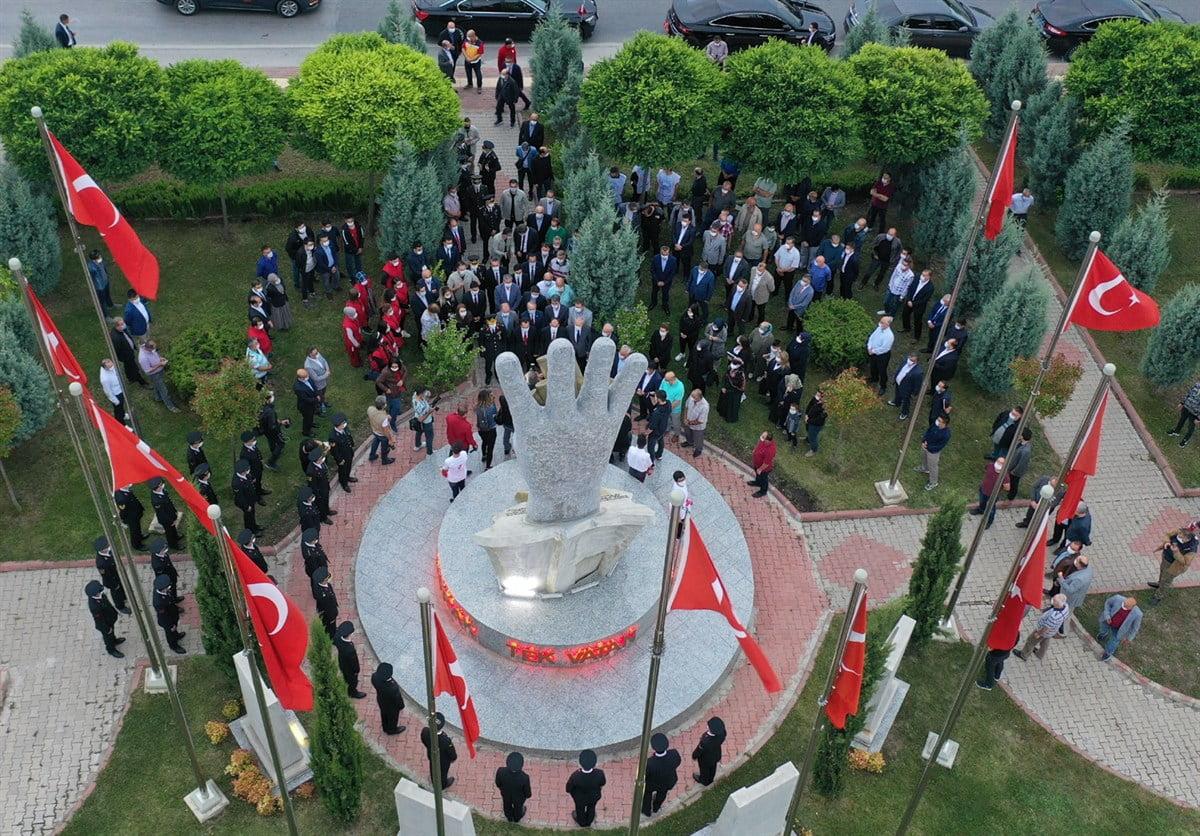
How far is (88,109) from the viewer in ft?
76.3

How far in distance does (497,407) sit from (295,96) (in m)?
8.65

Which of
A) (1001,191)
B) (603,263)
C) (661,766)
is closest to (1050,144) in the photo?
(1001,191)

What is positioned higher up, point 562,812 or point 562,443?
point 562,443

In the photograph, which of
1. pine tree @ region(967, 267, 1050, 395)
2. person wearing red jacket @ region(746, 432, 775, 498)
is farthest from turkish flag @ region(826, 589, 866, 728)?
pine tree @ region(967, 267, 1050, 395)

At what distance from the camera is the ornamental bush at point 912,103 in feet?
85.6

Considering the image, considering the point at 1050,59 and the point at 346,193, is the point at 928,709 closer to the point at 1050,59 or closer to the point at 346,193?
the point at 346,193

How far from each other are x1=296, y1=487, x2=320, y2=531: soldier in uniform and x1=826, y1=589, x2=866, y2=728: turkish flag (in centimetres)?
929

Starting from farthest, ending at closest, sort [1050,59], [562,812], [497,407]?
1. [1050,59]
2. [497,407]
3. [562,812]

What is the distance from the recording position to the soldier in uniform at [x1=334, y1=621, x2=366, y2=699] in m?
17.1

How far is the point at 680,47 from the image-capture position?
25906 mm

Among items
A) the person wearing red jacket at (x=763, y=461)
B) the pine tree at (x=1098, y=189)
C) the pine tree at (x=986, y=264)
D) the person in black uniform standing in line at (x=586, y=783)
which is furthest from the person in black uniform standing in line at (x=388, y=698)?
the pine tree at (x=1098, y=189)

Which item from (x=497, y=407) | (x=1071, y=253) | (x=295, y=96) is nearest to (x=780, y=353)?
(x=497, y=407)

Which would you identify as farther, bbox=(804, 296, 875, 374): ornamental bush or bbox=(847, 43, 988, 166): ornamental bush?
bbox=(847, 43, 988, 166): ornamental bush

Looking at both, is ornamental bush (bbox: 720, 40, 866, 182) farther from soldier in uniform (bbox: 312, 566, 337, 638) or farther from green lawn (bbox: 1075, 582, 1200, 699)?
soldier in uniform (bbox: 312, 566, 337, 638)
